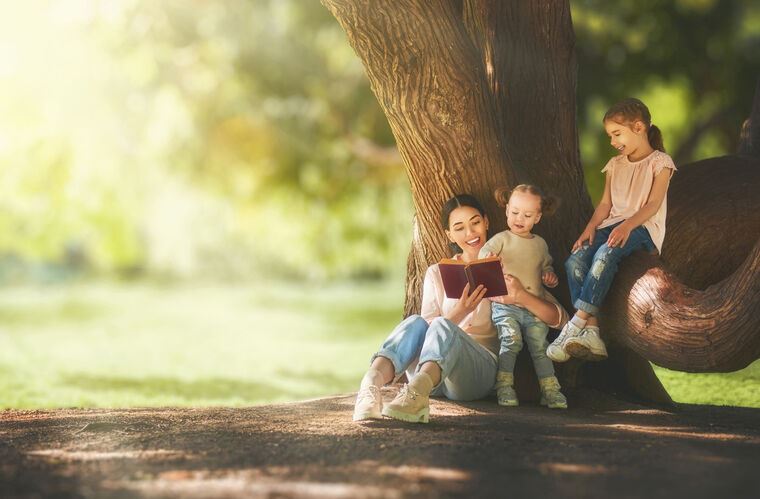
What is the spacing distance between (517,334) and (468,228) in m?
0.66

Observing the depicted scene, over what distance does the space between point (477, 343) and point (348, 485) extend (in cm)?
191

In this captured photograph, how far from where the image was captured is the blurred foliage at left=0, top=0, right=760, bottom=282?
512 inches

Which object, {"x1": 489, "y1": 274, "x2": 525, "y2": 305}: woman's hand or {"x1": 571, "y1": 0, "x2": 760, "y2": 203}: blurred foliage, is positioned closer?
{"x1": 489, "y1": 274, "x2": 525, "y2": 305}: woman's hand

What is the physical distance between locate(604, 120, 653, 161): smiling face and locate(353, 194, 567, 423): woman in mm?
865

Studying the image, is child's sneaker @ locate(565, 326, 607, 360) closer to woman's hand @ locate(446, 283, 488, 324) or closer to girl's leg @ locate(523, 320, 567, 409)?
girl's leg @ locate(523, 320, 567, 409)

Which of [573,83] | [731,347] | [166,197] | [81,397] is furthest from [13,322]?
[731,347]

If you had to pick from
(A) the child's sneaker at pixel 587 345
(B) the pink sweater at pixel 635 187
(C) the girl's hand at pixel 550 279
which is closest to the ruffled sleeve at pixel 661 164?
(B) the pink sweater at pixel 635 187

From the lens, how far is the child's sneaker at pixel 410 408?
15.6 ft

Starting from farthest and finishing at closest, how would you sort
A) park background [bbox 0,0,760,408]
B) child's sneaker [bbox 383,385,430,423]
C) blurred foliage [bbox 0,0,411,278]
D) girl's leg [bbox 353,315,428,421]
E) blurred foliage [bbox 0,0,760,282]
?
blurred foliage [bbox 0,0,411,278] → blurred foliage [bbox 0,0,760,282] → park background [bbox 0,0,760,408] → girl's leg [bbox 353,315,428,421] → child's sneaker [bbox 383,385,430,423]

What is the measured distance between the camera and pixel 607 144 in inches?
493

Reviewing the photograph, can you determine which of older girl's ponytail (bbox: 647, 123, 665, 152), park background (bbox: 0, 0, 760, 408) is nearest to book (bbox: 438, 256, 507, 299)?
older girl's ponytail (bbox: 647, 123, 665, 152)

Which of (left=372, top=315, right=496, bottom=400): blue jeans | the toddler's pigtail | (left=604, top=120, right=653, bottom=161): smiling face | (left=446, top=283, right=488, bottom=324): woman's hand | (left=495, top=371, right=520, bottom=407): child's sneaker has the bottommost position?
(left=495, top=371, right=520, bottom=407): child's sneaker

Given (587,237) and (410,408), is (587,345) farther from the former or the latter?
(410,408)

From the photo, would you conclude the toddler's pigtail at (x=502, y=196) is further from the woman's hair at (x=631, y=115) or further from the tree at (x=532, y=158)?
the woman's hair at (x=631, y=115)
